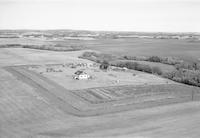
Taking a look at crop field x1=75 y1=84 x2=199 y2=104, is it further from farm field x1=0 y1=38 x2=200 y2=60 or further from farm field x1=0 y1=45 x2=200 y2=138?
farm field x1=0 y1=38 x2=200 y2=60

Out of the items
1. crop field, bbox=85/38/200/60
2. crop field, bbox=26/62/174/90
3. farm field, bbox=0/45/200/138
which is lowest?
farm field, bbox=0/45/200/138

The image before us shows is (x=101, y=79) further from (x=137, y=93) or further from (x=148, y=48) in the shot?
(x=148, y=48)

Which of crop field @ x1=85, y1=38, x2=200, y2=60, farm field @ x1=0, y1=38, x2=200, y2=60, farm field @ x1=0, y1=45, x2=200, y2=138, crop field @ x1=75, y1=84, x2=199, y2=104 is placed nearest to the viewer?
farm field @ x1=0, y1=45, x2=200, y2=138

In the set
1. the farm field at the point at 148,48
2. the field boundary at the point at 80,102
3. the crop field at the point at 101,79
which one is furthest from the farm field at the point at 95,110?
the farm field at the point at 148,48

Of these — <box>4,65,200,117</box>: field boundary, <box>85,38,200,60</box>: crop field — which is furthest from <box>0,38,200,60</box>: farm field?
<box>4,65,200,117</box>: field boundary

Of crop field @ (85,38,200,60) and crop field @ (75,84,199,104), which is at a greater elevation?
crop field @ (85,38,200,60)

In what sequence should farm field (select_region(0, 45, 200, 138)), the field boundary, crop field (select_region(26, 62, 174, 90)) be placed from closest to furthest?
farm field (select_region(0, 45, 200, 138)) → the field boundary → crop field (select_region(26, 62, 174, 90))

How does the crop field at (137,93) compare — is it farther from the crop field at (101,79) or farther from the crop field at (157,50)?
the crop field at (157,50)

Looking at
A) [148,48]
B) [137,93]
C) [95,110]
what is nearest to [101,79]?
[137,93]
